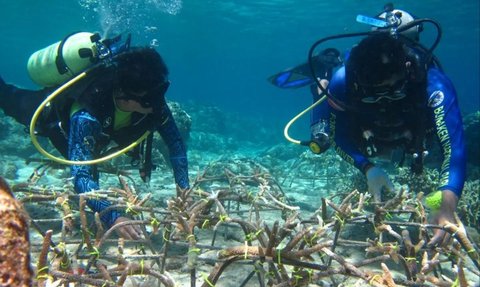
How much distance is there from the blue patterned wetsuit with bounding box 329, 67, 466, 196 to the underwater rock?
358 centimetres

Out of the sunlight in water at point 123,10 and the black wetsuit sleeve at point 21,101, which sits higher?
the sunlight in water at point 123,10

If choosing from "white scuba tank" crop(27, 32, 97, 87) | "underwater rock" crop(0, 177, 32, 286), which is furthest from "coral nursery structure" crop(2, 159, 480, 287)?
"white scuba tank" crop(27, 32, 97, 87)

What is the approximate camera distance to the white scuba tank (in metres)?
4.73

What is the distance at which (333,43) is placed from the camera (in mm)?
56312

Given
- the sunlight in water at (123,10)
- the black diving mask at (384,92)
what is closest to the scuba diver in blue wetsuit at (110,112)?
the black diving mask at (384,92)

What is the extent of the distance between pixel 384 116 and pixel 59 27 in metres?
54.9

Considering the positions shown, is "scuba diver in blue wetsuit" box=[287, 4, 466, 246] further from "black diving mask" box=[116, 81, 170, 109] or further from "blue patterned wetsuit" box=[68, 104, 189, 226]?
"blue patterned wetsuit" box=[68, 104, 189, 226]

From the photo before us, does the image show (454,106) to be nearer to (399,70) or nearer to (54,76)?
(399,70)

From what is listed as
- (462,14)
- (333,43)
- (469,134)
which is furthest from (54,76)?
(333,43)

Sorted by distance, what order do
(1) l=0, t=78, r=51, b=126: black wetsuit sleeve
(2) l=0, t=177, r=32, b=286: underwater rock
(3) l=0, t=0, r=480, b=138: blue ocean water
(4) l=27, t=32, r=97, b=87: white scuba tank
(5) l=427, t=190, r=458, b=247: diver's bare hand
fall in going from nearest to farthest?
1. (2) l=0, t=177, r=32, b=286: underwater rock
2. (5) l=427, t=190, r=458, b=247: diver's bare hand
3. (4) l=27, t=32, r=97, b=87: white scuba tank
4. (1) l=0, t=78, r=51, b=126: black wetsuit sleeve
5. (3) l=0, t=0, r=480, b=138: blue ocean water

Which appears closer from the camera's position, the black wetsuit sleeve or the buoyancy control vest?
the buoyancy control vest

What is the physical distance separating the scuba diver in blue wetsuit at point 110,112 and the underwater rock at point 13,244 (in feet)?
6.78

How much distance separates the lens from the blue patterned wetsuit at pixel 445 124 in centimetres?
355

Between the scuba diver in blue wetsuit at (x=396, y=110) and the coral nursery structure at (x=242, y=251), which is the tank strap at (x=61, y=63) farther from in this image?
the scuba diver in blue wetsuit at (x=396, y=110)
